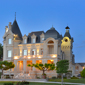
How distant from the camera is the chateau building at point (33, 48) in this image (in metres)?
63.8

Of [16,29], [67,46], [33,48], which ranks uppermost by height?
[16,29]

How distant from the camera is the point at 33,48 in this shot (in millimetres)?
67688

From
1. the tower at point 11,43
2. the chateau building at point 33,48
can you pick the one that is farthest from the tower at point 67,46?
the tower at point 11,43

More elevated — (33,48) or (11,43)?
(11,43)

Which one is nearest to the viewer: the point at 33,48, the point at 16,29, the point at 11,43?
the point at 33,48

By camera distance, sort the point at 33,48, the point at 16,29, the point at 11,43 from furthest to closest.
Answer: the point at 16,29, the point at 11,43, the point at 33,48

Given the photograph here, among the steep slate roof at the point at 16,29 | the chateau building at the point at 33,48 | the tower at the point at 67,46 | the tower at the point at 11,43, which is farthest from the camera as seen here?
the tower at the point at 67,46

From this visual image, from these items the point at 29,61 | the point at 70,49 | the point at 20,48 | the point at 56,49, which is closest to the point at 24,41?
the point at 20,48

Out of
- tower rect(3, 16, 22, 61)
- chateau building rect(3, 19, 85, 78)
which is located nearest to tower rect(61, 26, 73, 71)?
chateau building rect(3, 19, 85, 78)

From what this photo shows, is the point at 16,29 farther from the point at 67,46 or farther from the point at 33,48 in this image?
the point at 67,46

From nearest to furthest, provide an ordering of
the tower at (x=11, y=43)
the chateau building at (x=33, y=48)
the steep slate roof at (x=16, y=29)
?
the chateau building at (x=33, y=48)
the tower at (x=11, y=43)
the steep slate roof at (x=16, y=29)

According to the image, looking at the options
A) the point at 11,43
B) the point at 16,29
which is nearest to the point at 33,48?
the point at 11,43

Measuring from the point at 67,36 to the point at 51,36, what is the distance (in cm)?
1183

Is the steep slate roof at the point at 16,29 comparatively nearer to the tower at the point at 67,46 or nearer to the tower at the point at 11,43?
the tower at the point at 11,43
